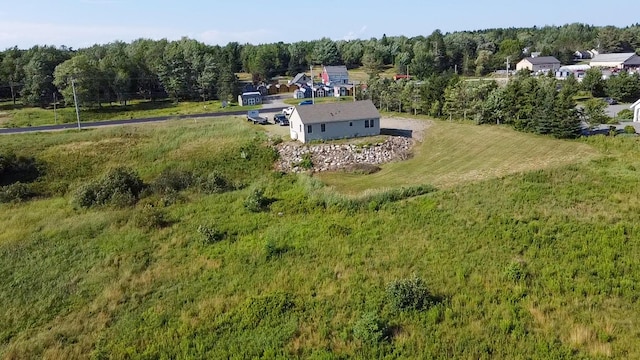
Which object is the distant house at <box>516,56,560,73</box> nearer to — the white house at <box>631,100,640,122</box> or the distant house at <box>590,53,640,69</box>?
the distant house at <box>590,53,640,69</box>

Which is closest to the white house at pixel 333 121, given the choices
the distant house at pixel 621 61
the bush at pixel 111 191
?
the bush at pixel 111 191

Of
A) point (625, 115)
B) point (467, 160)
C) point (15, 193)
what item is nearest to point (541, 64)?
point (625, 115)

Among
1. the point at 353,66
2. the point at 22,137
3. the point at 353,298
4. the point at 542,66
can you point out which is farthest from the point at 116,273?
the point at 353,66

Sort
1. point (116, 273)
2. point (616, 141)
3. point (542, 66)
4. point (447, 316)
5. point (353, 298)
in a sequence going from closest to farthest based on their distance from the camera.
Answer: point (447, 316) < point (353, 298) < point (116, 273) < point (616, 141) < point (542, 66)

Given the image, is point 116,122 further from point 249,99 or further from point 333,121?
point 333,121

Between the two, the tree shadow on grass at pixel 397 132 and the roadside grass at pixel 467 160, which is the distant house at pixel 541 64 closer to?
the roadside grass at pixel 467 160

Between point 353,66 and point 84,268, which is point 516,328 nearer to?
point 84,268
